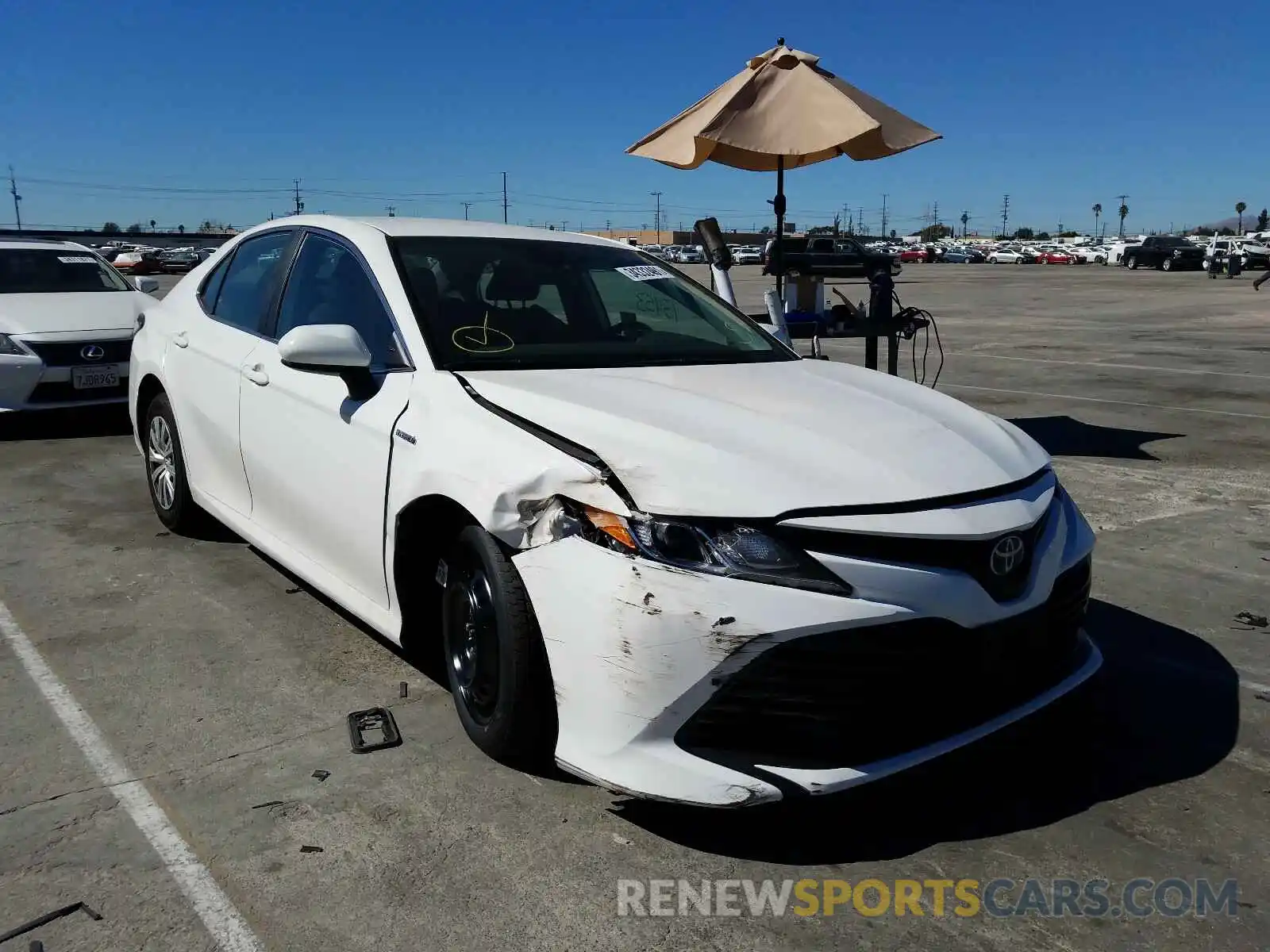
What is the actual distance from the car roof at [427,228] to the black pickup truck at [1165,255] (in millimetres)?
51580

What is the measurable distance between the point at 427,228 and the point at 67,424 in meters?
5.99

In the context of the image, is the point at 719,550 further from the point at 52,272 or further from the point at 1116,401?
the point at 1116,401

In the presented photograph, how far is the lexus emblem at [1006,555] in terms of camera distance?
2.68m

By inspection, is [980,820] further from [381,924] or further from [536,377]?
[536,377]

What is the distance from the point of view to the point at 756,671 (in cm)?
246

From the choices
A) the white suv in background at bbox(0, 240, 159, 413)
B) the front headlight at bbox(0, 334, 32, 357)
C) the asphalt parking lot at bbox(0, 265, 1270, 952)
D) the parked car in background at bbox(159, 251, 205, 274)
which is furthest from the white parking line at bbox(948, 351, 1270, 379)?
the parked car in background at bbox(159, 251, 205, 274)

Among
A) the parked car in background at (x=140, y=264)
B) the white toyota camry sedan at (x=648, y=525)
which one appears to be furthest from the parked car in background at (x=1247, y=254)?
the white toyota camry sedan at (x=648, y=525)

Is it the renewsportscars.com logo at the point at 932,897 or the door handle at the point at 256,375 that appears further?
the door handle at the point at 256,375

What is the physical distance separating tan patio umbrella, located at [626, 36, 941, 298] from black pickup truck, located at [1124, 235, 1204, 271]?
47.5 metres

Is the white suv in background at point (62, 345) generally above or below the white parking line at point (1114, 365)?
above

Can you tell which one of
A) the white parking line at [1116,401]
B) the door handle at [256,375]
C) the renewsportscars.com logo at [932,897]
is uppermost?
the door handle at [256,375]

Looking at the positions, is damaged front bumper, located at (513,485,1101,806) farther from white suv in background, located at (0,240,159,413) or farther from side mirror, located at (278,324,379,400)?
white suv in background, located at (0,240,159,413)

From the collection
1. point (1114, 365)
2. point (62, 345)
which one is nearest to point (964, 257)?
point (1114, 365)

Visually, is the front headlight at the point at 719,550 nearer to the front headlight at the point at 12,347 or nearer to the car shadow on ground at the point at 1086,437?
the car shadow on ground at the point at 1086,437
